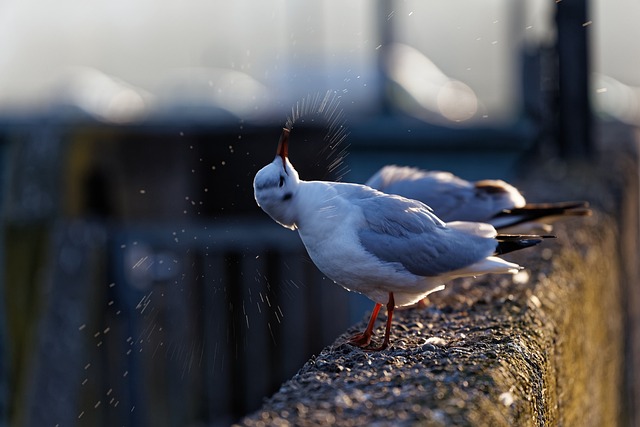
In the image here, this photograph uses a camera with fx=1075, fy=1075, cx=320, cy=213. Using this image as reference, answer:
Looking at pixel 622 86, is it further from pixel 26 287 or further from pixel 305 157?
pixel 26 287

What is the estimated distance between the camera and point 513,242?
A: 3.59 meters

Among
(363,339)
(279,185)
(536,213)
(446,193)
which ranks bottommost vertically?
(363,339)

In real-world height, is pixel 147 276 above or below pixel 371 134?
below

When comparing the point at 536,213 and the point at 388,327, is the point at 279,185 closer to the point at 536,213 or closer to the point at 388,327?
the point at 388,327

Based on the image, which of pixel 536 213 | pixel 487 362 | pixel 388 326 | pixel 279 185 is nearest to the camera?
pixel 487 362

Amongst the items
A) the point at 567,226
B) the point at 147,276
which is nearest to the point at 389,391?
the point at 567,226

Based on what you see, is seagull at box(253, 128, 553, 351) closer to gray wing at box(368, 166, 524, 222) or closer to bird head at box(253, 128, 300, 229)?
bird head at box(253, 128, 300, 229)

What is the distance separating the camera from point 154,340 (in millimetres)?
11414

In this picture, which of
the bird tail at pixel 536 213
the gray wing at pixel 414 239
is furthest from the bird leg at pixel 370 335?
the bird tail at pixel 536 213

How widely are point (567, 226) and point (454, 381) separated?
10.7ft

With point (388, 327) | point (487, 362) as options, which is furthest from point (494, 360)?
point (388, 327)

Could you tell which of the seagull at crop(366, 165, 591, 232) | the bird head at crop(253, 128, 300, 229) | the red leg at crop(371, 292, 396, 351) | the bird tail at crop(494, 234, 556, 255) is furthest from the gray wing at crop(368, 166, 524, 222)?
the bird head at crop(253, 128, 300, 229)

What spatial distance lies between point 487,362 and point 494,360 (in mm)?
34

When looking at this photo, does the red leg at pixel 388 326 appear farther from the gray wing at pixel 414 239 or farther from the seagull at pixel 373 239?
the gray wing at pixel 414 239
